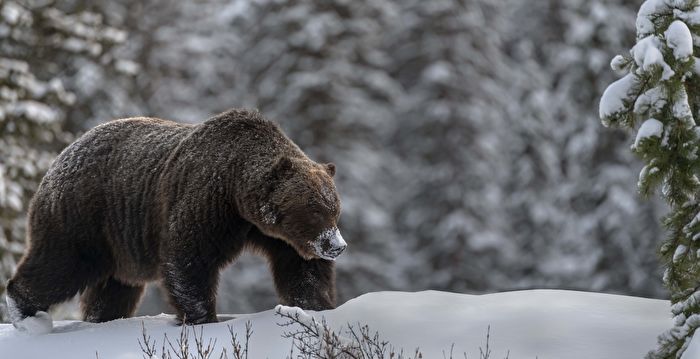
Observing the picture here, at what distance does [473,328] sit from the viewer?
6.52 meters

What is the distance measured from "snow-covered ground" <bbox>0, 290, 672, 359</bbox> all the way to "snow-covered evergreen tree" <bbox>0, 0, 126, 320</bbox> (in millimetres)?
9831

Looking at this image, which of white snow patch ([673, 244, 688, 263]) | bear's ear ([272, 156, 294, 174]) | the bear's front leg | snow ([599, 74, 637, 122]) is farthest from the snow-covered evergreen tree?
white snow patch ([673, 244, 688, 263])

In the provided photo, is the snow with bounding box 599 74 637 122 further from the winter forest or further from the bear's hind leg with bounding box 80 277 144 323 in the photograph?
the winter forest

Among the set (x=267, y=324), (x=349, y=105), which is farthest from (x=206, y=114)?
(x=267, y=324)

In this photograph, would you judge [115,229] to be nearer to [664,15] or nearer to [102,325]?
[102,325]

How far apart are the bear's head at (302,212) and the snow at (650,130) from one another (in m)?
2.35

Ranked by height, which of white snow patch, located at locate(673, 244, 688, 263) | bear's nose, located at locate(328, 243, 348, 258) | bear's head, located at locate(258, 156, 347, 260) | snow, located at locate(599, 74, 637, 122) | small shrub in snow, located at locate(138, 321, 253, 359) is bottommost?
small shrub in snow, located at locate(138, 321, 253, 359)

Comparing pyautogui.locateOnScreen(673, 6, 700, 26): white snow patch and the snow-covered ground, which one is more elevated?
pyautogui.locateOnScreen(673, 6, 700, 26): white snow patch

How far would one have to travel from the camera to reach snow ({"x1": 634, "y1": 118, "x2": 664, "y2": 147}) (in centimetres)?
580

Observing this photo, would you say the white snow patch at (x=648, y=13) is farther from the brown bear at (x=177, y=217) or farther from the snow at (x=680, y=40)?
the brown bear at (x=177, y=217)

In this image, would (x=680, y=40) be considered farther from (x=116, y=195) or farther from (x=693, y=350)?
(x=116, y=195)

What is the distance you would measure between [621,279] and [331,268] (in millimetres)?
11866

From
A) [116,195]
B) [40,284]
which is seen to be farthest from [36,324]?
[116,195]

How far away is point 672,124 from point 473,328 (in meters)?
1.71
